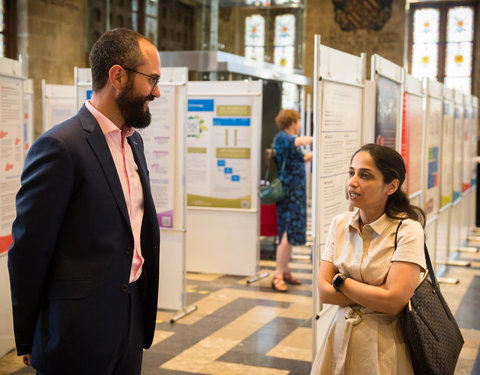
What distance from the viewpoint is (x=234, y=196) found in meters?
7.12

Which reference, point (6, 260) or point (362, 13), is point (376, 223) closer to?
point (6, 260)

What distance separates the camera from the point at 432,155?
6.73 metres

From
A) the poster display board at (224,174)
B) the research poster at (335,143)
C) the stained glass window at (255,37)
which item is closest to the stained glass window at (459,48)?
the stained glass window at (255,37)

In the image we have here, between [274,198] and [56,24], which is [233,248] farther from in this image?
[56,24]

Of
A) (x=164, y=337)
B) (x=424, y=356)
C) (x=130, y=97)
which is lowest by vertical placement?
(x=164, y=337)

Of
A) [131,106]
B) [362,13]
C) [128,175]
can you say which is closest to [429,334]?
[128,175]

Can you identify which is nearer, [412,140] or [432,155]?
[412,140]

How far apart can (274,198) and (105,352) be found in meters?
4.41

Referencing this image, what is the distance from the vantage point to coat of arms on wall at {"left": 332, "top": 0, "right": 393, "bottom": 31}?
59.6 feet

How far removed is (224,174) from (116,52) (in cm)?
502

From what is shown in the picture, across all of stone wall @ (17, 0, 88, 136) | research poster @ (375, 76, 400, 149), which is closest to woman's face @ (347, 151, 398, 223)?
research poster @ (375, 76, 400, 149)

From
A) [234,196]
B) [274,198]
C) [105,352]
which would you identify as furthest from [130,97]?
[234,196]

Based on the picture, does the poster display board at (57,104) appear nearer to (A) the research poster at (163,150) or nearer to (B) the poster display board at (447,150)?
(A) the research poster at (163,150)

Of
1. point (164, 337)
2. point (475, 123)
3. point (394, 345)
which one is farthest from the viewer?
point (475, 123)
